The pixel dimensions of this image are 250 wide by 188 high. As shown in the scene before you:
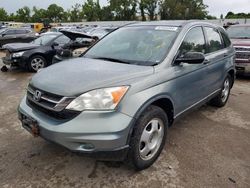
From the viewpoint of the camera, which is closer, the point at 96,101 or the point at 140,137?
the point at 96,101

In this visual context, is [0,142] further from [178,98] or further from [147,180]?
[178,98]

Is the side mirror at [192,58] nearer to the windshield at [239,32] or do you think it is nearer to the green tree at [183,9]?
the windshield at [239,32]

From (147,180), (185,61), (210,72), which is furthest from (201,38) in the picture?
(147,180)

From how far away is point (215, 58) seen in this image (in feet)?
14.3

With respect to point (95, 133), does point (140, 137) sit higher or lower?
lower

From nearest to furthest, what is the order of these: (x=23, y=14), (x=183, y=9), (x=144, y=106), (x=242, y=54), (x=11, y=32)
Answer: (x=144, y=106) → (x=242, y=54) → (x=11, y=32) → (x=183, y=9) → (x=23, y=14)

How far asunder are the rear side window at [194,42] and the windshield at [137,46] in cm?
21

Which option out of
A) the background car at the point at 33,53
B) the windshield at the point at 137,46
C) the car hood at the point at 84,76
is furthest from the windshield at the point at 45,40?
the car hood at the point at 84,76

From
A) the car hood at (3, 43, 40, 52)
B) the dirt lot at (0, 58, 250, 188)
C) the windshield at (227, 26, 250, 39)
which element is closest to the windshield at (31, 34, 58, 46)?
the car hood at (3, 43, 40, 52)

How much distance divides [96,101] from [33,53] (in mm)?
7353

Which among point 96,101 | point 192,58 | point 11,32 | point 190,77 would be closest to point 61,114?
point 96,101

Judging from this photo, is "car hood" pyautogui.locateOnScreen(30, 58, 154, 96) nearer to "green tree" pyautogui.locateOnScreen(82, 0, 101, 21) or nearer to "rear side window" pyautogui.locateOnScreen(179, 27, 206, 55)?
"rear side window" pyautogui.locateOnScreen(179, 27, 206, 55)

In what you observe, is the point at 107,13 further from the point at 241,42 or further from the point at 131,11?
the point at 241,42

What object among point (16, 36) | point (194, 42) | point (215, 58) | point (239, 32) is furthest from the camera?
point (16, 36)
